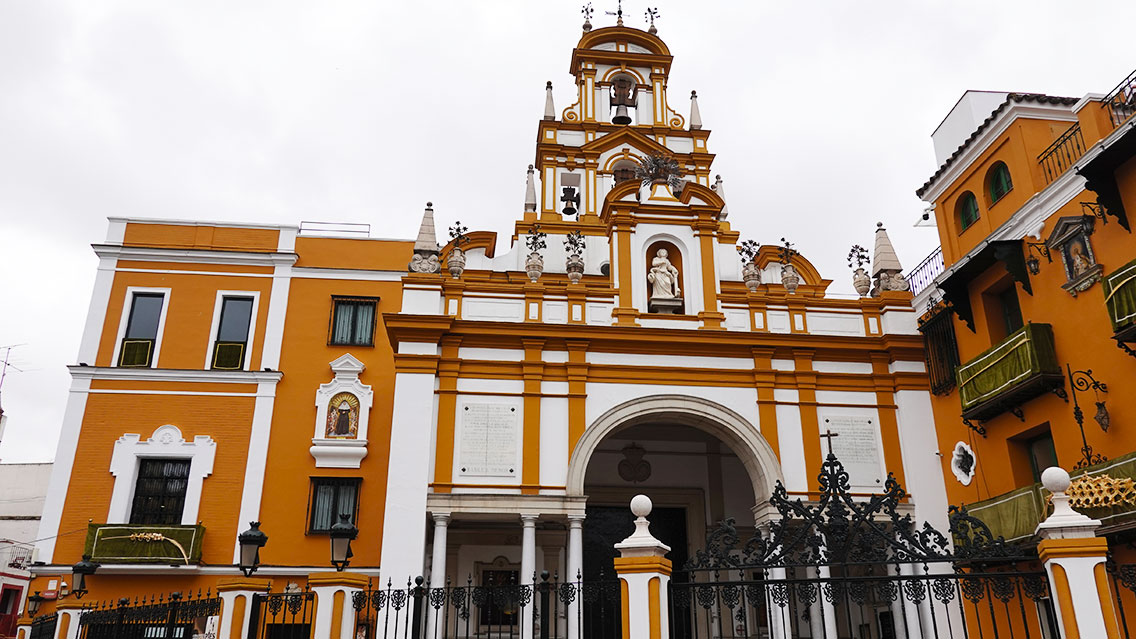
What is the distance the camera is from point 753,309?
56.4 ft

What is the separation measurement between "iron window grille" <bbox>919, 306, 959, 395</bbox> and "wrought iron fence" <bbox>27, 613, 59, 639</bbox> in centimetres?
1681

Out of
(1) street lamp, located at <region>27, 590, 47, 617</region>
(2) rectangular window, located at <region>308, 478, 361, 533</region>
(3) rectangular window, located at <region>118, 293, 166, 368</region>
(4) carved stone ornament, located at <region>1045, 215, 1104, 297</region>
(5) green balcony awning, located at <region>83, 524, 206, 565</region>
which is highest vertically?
(3) rectangular window, located at <region>118, 293, 166, 368</region>

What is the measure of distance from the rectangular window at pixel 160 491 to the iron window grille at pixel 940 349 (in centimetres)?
1571

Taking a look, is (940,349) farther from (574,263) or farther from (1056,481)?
(1056,481)

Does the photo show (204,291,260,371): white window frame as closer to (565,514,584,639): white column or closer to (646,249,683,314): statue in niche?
(565,514,584,639): white column

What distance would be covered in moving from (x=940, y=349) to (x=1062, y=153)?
4.42 metres

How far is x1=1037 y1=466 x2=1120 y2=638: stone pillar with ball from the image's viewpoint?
762cm

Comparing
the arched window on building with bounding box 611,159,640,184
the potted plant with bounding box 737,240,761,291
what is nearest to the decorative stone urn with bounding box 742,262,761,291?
the potted plant with bounding box 737,240,761,291

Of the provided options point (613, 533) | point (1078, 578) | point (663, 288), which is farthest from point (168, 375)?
point (1078, 578)

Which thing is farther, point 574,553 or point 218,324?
point 218,324

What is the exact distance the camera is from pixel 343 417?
1902cm

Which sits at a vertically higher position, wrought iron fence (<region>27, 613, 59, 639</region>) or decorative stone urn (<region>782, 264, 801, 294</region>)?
decorative stone urn (<region>782, 264, 801, 294</region>)

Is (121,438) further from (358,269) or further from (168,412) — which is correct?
(358,269)

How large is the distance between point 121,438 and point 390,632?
848 centimetres
